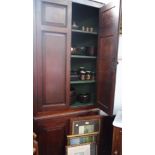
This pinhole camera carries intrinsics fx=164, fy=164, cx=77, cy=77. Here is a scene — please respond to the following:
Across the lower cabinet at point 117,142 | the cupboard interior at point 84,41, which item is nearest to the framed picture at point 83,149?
the lower cabinet at point 117,142

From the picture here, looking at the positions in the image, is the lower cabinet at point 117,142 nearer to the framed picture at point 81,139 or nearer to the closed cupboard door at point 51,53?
the framed picture at point 81,139

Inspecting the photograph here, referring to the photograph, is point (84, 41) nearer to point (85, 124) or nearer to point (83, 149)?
point (85, 124)

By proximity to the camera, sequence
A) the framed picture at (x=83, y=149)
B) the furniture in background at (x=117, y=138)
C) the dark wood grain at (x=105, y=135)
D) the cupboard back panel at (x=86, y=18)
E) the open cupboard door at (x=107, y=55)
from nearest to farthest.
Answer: the open cupboard door at (x=107, y=55) < the furniture in background at (x=117, y=138) < the framed picture at (x=83, y=149) < the dark wood grain at (x=105, y=135) < the cupboard back panel at (x=86, y=18)

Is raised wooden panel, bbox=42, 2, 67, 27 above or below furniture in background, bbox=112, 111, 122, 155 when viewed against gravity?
above

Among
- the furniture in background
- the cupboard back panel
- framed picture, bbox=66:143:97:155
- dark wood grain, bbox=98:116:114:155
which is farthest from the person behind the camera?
the cupboard back panel

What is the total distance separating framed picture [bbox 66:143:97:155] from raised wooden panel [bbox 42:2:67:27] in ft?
4.17

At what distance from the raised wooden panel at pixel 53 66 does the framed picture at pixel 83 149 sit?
20.5 inches

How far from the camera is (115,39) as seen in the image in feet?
4.91

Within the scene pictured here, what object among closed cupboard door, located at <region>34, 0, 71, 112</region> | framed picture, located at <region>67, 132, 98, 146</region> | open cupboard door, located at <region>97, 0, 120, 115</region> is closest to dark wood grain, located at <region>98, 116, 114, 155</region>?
framed picture, located at <region>67, 132, 98, 146</region>

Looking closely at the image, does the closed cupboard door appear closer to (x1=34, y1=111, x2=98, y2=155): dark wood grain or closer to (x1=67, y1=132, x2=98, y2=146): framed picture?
(x1=34, y1=111, x2=98, y2=155): dark wood grain

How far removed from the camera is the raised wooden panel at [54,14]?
151 centimetres

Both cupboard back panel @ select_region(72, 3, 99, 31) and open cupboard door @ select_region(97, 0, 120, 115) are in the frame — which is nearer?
open cupboard door @ select_region(97, 0, 120, 115)

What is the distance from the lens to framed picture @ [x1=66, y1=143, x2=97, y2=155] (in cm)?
173
